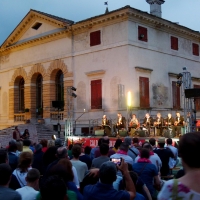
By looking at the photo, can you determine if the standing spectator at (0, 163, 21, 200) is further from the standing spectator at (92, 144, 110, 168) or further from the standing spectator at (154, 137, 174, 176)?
the standing spectator at (154, 137, 174, 176)

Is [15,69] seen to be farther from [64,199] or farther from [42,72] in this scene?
[64,199]

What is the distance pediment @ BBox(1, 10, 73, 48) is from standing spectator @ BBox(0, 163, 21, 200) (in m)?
22.5

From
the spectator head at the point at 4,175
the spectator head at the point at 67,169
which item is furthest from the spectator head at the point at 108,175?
the spectator head at the point at 4,175

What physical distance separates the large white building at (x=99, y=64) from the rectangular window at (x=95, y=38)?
73 mm

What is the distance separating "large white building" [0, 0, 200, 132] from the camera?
2233cm

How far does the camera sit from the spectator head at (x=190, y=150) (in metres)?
2.18

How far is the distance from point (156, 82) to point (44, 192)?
21357 millimetres

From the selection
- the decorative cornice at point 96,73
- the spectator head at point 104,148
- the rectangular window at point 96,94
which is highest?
the decorative cornice at point 96,73

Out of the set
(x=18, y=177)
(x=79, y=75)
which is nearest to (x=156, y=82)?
(x=79, y=75)

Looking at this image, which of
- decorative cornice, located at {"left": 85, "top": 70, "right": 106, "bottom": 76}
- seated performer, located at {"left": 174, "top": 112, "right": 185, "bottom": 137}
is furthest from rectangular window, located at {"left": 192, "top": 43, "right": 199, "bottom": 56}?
seated performer, located at {"left": 174, "top": 112, "right": 185, "bottom": 137}

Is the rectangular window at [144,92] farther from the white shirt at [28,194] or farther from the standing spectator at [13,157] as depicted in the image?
the white shirt at [28,194]

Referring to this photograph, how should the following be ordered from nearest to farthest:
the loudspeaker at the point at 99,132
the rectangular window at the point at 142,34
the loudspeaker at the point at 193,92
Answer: the loudspeaker at the point at 193,92
the loudspeaker at the point at 99,132
the rectangular window at the point at 142,34

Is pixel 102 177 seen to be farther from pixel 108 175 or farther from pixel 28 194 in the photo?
pixel 28 194

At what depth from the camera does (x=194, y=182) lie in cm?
217
